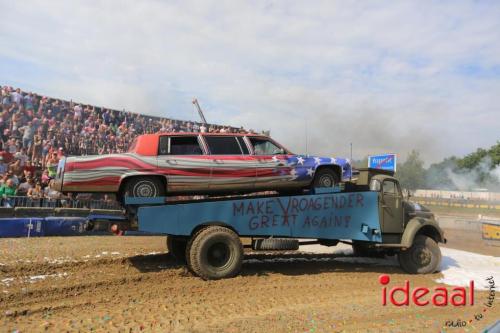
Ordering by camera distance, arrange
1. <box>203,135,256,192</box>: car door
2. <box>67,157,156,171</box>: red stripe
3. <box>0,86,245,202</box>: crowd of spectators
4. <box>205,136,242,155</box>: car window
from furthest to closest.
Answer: <box>0,86,245,202</box>: crowd of spectators → <box>205,136,242,155</box>: car window → <box>203,135,256,192</box>: car door → <box>67,157,156,171</box>: red stripe

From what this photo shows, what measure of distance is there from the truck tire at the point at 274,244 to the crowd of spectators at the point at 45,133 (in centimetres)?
739

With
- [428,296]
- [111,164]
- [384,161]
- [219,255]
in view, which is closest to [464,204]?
[384,161]

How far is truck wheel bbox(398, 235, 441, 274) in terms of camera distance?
345 inches

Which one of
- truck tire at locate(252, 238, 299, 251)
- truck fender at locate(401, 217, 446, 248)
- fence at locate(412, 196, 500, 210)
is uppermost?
fence at locate(412, 196, 500, 210)

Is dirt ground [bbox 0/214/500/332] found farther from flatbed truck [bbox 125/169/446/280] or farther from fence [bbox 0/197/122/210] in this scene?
fence [bbox 0/197/122/210]

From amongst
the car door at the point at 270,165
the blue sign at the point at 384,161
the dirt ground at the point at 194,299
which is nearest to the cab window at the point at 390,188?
the dirt ground at the point at 194,299

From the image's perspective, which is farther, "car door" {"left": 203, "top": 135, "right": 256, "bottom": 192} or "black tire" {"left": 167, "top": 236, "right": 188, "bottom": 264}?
"black tire" {"left": 167, "top": 236, "right": 188, "bottom": 264}

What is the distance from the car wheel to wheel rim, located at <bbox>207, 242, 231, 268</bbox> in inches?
89.8

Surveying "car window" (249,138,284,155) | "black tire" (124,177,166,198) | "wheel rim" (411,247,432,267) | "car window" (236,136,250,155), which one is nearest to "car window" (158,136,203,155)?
"black tire" (124,177,166,198)

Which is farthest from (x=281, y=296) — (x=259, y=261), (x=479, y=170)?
(x=479, y=170)

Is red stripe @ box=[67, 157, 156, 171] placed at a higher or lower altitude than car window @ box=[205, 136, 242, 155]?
lower

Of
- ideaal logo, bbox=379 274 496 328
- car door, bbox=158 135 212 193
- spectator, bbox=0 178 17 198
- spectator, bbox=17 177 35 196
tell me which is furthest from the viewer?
spectator, bbox=17 177 35 196

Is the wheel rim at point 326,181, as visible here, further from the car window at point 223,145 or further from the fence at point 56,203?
the fence at point 56,203

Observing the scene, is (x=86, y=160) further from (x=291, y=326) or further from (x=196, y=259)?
(x=291, y=326)
